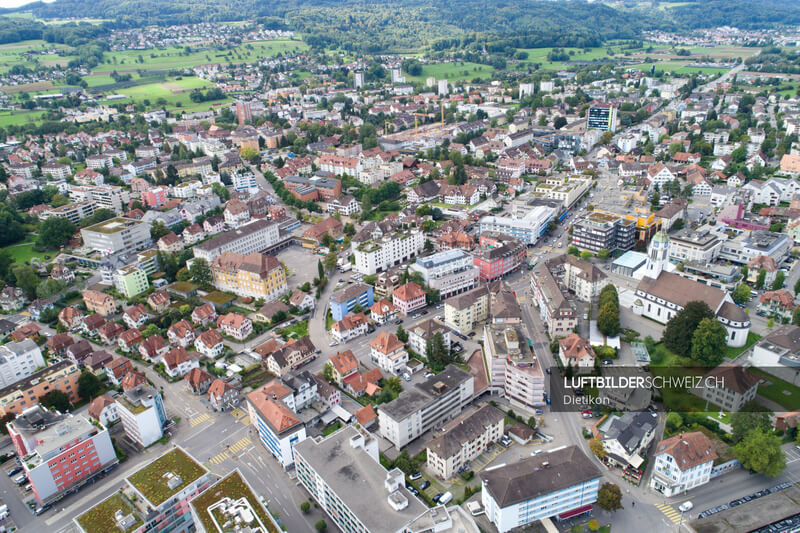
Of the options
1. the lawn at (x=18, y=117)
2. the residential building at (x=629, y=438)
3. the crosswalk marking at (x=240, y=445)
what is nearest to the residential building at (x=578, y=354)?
the residential building at (x=629, y=438)

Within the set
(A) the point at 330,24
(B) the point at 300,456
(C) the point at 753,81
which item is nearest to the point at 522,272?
(B) the point at 300,456

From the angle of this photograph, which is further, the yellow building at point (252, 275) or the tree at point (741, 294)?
the yellow building at point (252, 275)

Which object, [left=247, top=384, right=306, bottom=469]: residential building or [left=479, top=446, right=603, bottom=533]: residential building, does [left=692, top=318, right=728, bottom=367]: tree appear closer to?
[left=479, top=446, right=603, bottom=533]: residential building

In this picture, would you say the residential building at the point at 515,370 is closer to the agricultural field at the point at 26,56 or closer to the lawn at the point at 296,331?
the lawn at the point at 296,331

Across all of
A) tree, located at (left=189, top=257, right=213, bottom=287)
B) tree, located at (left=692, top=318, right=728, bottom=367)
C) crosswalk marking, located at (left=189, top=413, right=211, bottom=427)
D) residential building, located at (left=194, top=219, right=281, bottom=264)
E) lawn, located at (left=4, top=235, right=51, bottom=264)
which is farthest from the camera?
lawn, located at (left=4, top=235, right=51, bottom=264)

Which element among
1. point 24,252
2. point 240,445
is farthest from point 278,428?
point 24,252

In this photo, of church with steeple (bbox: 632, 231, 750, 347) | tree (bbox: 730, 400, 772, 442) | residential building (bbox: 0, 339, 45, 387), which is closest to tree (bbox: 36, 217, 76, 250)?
residential building (bbox: 0, 339, 45, 387)
